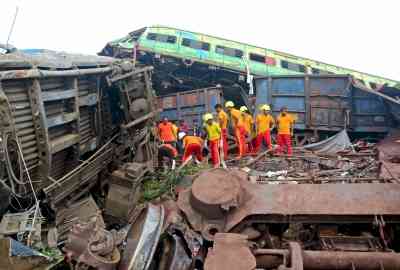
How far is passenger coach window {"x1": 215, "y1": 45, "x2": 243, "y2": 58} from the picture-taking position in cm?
1377

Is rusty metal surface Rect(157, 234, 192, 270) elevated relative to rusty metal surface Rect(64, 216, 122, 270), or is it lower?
lower

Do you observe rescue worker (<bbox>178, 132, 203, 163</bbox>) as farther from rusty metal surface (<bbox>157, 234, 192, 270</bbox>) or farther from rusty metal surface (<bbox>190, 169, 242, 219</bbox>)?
rusty metal surface (<bbox>157, 234, 192, 270</bbox>)

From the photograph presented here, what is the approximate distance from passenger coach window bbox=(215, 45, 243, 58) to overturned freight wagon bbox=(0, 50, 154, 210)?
634 centimetres

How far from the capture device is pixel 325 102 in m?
11.2

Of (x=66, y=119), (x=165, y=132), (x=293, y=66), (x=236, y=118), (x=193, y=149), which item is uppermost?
(x=293, y=66)

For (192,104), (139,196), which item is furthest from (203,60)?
(139,196)

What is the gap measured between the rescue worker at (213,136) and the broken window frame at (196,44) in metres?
5.48

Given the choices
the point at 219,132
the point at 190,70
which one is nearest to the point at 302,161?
the point at 219,132

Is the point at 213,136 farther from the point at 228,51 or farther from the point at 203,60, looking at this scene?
the point at 228,51

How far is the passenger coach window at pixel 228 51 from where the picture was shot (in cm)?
1377

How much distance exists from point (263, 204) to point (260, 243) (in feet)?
0.82

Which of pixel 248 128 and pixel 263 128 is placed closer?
pixel 263 128

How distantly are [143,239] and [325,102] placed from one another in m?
9.47

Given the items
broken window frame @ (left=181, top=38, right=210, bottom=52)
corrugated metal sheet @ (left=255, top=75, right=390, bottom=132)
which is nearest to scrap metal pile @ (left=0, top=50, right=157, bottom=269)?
corrugated metal sheet @ (left=255, top=75, right=390, bottom=132)
